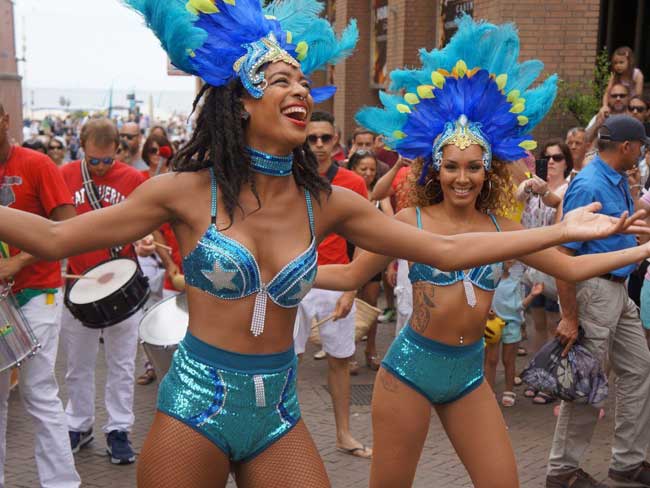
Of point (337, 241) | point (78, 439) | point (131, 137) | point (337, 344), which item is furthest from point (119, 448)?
point (131, 137)

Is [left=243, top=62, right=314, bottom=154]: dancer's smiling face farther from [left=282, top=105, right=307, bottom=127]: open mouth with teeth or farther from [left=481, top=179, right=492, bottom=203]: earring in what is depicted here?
[left=481, top=179, right=492, bottom=203]: earring

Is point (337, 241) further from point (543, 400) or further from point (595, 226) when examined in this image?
point (595, 226)

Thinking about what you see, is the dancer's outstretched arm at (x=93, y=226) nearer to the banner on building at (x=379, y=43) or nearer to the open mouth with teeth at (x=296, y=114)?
the open mouth with teeth at (x=296, y=114)

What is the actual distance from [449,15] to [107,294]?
10.3 meters

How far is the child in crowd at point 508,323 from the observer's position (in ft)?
25.1

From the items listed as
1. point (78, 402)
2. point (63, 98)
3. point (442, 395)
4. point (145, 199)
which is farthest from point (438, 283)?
point (63, 98)

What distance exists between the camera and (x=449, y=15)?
14.9 metres

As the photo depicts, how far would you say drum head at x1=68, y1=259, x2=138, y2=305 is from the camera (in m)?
5.98

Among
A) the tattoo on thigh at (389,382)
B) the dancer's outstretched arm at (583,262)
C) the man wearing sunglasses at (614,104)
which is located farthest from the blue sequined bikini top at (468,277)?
the man wearing sunglasses at (614,104)

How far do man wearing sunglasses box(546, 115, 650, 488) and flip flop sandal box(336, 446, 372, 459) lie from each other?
3.95 ft

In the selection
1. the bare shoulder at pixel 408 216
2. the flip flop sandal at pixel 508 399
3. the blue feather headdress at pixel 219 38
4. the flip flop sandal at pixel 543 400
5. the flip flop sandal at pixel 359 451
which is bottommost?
the flip flop sandal at pixel 543 400

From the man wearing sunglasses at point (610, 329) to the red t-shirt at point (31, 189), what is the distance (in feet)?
9.63

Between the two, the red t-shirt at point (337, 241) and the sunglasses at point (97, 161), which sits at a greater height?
the sunglasses at point (97, 161)

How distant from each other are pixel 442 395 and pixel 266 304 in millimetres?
1377
